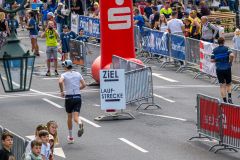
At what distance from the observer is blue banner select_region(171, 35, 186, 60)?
33.8 meters

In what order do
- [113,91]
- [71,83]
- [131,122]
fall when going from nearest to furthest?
[71,83] → [131,122] → [113,91]

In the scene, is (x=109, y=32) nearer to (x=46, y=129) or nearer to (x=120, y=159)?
(x=120, y=159)

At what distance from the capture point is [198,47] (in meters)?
32.7

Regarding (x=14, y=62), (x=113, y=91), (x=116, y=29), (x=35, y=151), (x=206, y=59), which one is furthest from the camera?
(x=206, y=59)

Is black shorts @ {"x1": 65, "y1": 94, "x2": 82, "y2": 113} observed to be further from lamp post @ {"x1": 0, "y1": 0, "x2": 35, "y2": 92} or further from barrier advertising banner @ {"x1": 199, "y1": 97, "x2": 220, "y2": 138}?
lamp post @ {"x1": 0, "y1": 0, "x2": 35, "y2": 92}

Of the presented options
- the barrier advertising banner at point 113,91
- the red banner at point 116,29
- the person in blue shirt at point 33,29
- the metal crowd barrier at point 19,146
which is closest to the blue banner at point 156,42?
the person in blue shirt at point 33,29

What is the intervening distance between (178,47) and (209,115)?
1260 centimetres

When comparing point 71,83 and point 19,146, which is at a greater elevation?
point 71,83

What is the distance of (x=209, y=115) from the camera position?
21.7 m

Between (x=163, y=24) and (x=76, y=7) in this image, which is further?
(x=76, y=7)

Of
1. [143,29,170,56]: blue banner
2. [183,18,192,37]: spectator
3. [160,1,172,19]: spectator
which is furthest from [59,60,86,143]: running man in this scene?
[160,1,172,19]: spectator

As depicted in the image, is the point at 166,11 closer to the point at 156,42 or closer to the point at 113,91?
the point at 156,42

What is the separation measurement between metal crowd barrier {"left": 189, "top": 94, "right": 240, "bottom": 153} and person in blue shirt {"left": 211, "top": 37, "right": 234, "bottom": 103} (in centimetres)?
451

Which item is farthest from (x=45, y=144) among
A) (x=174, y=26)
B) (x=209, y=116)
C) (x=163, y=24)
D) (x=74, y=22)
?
(x=74, y=22)
